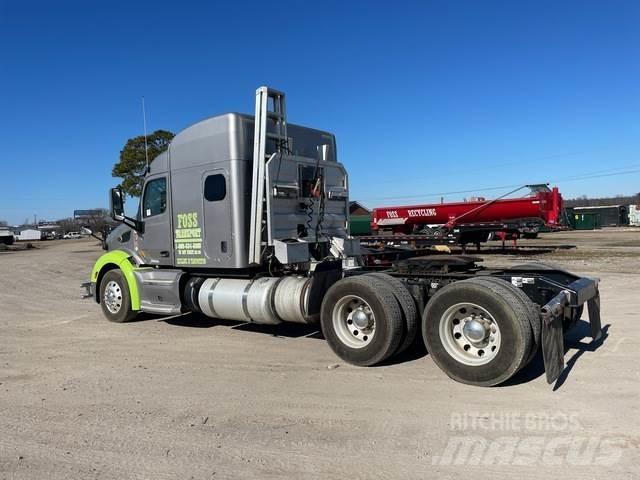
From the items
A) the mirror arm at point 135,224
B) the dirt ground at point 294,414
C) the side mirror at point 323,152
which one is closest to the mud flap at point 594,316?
the dirt ground at point 294,414

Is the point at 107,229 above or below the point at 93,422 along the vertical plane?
above

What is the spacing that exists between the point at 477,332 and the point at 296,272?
3213 mm

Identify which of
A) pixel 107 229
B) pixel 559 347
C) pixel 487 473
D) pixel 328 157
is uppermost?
pixel 328 157

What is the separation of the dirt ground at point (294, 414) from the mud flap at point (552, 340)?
239 mm

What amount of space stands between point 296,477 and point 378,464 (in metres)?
0.58

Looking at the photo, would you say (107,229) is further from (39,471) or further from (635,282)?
(635,282)

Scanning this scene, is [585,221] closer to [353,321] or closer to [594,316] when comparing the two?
[594,316]

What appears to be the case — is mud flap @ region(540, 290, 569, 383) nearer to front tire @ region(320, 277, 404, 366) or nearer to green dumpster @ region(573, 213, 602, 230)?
front tire @ region(320, 277, 404, 366)

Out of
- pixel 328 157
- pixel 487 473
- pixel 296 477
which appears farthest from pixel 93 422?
pixel 328 157

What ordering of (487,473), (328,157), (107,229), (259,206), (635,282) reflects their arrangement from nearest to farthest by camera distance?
(487,473) → (259,206) → (328,157) → (107,229) → (635,282)

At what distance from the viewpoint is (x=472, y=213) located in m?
24.3

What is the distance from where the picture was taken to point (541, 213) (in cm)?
2250
